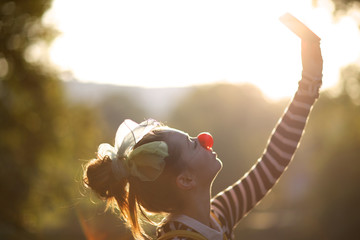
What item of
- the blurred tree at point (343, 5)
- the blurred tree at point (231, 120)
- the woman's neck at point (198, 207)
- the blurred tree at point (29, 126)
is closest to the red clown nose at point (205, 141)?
the woman's neck at point (198, 207)

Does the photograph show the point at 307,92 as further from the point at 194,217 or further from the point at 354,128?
the point at 354,128

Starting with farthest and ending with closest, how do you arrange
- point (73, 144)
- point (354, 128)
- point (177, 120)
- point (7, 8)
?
point (177, 120) < point (73, 144) < point (354, 128) < point (7, 8)

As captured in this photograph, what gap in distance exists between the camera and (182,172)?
2.87 metres

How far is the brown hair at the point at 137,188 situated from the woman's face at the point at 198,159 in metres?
0.03

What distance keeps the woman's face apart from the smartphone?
31.5 inches

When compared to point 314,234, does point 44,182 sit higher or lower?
higher

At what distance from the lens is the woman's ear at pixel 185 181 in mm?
2863

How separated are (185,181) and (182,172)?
2.0 inches

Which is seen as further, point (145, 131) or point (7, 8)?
point (7, 8)

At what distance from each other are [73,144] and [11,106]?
12.1 ft

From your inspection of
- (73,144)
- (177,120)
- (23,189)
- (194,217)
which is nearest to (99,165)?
(194,217)

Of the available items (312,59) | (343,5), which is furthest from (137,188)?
(343,5)

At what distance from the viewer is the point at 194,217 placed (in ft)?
9.36

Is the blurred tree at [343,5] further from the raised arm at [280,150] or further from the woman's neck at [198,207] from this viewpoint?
the woman's neck at [198,207]
